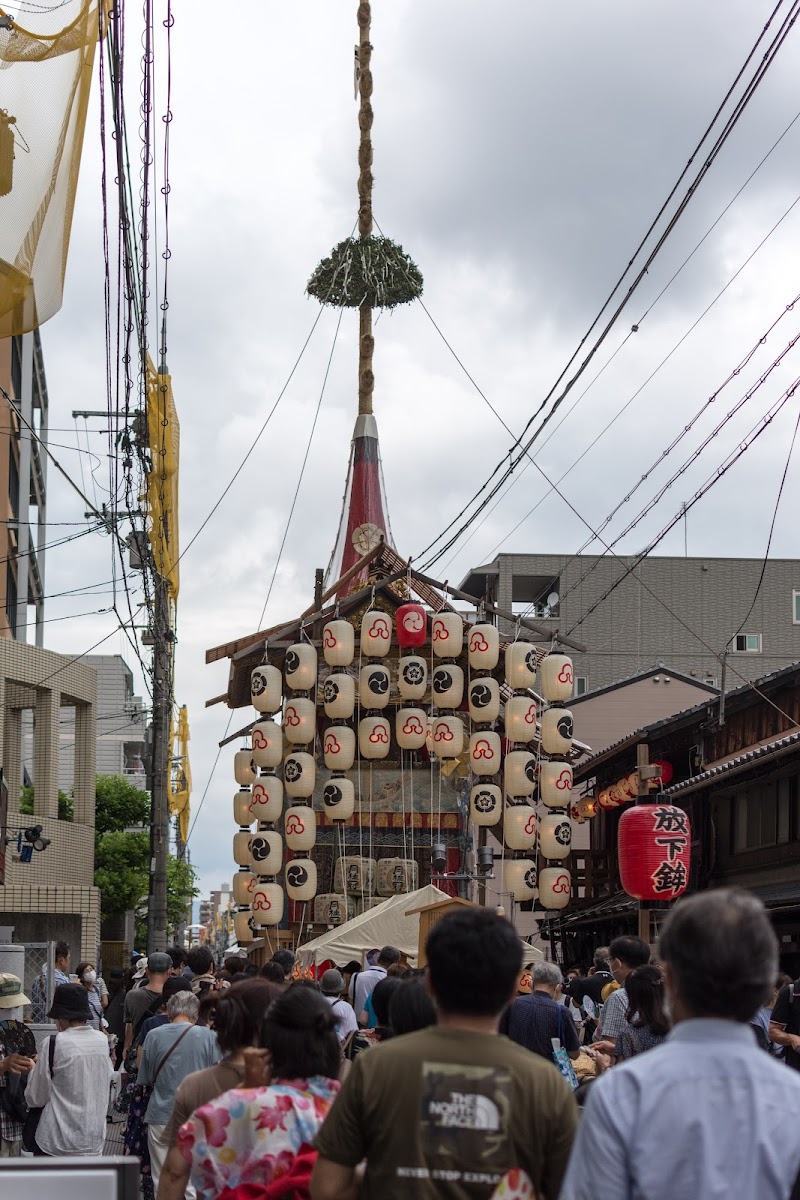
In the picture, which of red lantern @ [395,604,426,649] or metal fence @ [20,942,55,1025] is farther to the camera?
red lantern @ [395,604,426,649]

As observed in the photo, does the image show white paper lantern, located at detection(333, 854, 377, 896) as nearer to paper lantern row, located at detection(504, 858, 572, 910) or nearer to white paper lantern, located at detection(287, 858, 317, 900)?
white paper lantern, located at detection(287, 858, 317, 900)

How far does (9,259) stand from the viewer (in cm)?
648

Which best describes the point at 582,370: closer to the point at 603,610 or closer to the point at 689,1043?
the point at 689,1043

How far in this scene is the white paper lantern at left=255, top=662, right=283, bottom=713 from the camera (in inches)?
1203

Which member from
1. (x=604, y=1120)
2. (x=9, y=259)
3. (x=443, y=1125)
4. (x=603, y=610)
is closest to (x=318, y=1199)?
(x=443, y=1125)

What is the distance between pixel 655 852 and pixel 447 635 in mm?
12364

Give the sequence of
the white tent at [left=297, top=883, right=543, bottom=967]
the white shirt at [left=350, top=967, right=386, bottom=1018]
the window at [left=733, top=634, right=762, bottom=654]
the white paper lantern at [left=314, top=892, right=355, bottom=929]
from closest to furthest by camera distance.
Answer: the white shirt at [left=350, top=967, right=386, bottom=1018] → the white tent at [left=297, top=883, right=543, bottom=967] → the white paper lantern at [left=314, top=892, right=355, bottom=929] → the window at [left=733, top=634, right=762, bottom=654]

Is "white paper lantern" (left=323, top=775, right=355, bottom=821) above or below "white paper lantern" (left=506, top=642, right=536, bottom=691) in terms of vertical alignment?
below

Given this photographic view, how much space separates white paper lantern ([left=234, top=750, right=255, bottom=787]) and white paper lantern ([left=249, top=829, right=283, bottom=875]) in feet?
6.93

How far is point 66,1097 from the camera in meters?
7.88

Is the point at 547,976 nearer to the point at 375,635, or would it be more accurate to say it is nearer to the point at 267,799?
the point at 267,799

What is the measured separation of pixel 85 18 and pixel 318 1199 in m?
5.62

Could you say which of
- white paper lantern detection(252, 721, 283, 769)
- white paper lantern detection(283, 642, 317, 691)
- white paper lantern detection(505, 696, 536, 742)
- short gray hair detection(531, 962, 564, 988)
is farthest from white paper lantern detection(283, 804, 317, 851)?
short gray hair detection(531, 962, 564, 988)

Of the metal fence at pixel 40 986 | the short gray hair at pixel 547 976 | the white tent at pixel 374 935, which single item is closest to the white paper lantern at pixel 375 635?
the white tent at pixel 374 935
